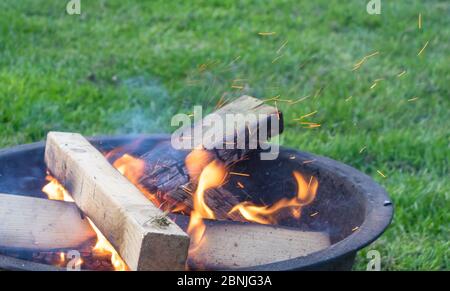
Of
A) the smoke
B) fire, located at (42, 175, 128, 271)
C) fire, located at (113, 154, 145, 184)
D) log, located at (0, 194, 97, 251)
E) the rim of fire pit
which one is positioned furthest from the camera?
the smoke

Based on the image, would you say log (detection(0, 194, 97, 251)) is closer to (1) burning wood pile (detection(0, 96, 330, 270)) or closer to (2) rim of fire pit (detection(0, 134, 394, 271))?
(1) burning wood pile (detection(0, 96, 330, 270))

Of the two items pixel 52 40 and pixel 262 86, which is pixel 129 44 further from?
pixel 262 86

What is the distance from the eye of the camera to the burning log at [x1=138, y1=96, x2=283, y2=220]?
2660 millimetres

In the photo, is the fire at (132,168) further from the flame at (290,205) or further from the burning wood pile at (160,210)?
the flame at (290,205)

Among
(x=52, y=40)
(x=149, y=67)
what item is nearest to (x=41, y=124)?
(x=149, y=67)

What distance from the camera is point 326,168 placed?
9.28 feet

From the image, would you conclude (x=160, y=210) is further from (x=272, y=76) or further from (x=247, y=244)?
(x=272, y=76)

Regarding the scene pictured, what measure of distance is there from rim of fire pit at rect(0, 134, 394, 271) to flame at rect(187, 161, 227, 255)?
31 cm

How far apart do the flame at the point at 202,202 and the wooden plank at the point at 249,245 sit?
0.07ft

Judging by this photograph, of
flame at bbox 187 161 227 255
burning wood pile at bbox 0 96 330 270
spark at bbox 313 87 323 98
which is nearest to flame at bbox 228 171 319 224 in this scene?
burning wood pile at bbox 0 96 330 270

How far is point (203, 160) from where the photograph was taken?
273 cm

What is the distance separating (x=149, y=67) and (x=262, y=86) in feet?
2.43

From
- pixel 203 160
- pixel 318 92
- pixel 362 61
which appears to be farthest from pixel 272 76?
pixel 203 160

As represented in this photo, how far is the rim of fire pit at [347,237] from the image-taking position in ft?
6.71
